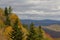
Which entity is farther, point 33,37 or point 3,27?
point 3,27

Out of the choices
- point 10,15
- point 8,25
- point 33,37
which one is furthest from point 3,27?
point 33,37

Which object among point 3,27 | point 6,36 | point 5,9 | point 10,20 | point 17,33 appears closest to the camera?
point 17,33

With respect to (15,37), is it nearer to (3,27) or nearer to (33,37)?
(33,37)

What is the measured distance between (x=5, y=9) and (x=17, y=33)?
63.8 metres

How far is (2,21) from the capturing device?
126 metres

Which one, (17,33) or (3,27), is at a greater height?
(17,33)

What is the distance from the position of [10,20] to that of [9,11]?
6.97 m

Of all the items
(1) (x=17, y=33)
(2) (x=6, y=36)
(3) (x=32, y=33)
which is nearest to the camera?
(1) (x=17, y=33)

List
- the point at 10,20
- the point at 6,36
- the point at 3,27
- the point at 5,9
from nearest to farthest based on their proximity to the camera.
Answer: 1. the point at 6,36
2. the point at 3,27
3. the point at 10,20
4. the point at 5,9

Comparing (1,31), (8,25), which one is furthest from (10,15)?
(1,31)

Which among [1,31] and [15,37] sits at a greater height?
[15,37]

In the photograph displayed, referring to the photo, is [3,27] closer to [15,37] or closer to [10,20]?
[10,20]

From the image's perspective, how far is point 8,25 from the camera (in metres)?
120

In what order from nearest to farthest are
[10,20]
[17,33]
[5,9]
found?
[17,33] < [10,20] < [5,9]
